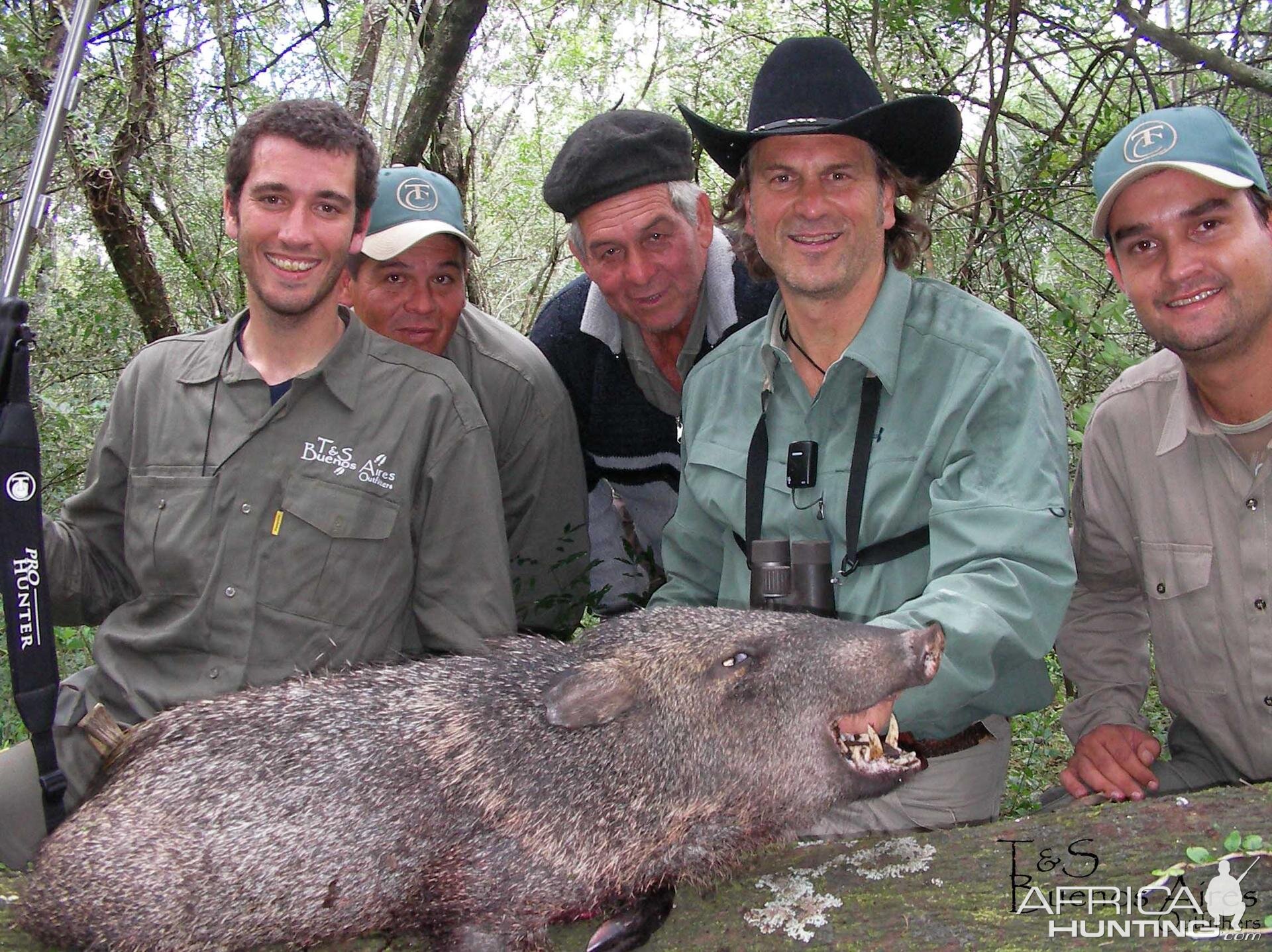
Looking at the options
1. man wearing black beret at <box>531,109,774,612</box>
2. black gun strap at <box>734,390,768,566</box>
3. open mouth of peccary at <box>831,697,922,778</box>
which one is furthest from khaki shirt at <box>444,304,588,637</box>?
open mouth of peccary at <box>831,697,922,778</box>

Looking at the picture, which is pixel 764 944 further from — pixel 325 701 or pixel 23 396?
pixel 23 396

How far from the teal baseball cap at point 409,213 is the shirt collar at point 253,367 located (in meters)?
0.88

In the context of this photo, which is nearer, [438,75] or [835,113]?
[835,113]

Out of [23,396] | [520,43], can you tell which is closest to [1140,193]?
[23,396]

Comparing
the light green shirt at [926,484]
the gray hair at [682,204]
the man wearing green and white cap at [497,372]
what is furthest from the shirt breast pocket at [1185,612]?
the man wearing green and white cap at [497,372]

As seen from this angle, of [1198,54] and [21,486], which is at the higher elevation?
[1198,54]

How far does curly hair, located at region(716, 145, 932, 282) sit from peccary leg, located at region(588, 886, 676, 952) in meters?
2.42

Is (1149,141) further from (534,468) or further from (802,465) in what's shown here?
(534,468)

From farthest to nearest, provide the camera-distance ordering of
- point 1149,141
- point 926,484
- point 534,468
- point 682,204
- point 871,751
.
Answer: point 534,468, point 682,204, point 1149,141, point 926,484, point 871,751

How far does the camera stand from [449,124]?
24.3ft

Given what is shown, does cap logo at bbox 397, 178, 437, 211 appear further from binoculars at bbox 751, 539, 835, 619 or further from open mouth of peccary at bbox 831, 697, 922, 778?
open mouth of peccary at bbox 831, 697, 922, 778

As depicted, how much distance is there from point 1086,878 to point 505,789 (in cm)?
137

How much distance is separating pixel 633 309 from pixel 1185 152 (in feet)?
7.33

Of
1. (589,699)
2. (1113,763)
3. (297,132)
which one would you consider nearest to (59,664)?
(297,132)
